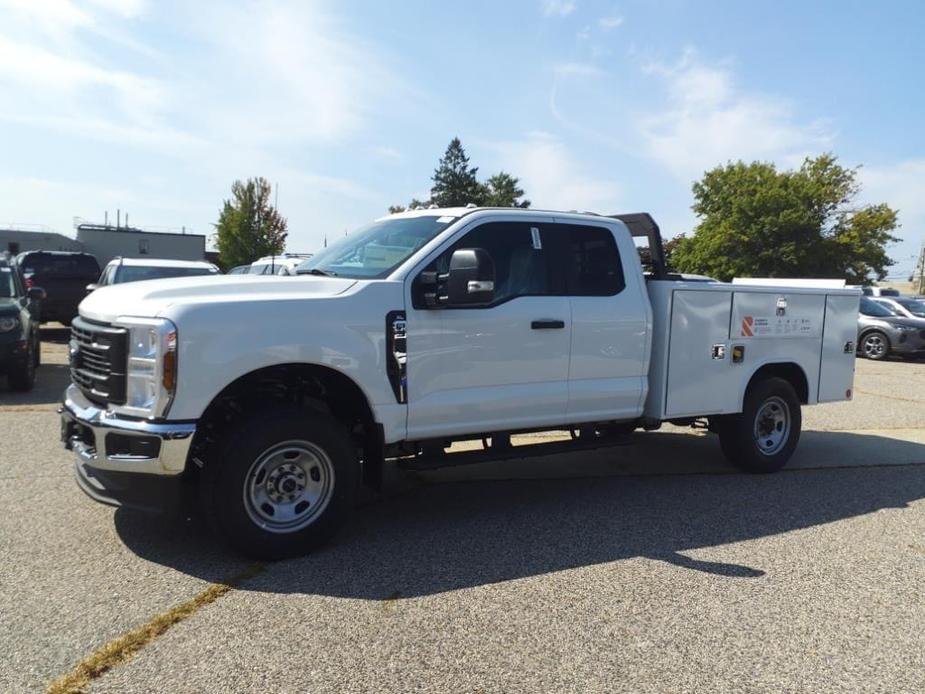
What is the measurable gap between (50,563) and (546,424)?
3242 millimetres

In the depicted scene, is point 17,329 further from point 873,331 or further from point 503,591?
point 873,331

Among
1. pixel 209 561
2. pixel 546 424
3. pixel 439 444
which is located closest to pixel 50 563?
pixel 209 561

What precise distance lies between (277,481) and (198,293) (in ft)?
3.88

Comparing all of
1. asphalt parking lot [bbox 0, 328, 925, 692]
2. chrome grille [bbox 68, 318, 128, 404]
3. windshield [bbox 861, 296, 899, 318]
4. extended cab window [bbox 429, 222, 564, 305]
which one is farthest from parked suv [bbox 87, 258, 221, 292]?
windshield [bbox 861, 296, 899, 318]

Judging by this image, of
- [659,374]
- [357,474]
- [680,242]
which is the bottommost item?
[357,474]

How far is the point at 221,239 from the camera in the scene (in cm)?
5278

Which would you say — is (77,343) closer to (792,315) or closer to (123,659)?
(123,659)

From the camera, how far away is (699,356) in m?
6.30

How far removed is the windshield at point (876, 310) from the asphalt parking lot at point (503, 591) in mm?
14831

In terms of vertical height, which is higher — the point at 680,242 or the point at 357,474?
the point at 680,242

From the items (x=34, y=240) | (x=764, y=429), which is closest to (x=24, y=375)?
(x=764, y=429)

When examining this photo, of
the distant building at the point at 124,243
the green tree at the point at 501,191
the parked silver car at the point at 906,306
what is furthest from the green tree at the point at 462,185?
the parked silver car at the point at 906,306

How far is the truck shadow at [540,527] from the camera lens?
432cm

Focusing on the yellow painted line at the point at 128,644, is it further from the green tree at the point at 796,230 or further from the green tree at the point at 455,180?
the green tree at the point at 455,180
